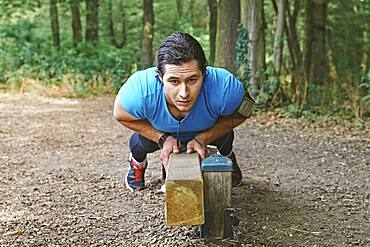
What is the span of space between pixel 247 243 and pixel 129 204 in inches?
47.7

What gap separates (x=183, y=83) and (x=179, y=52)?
0.18 meters

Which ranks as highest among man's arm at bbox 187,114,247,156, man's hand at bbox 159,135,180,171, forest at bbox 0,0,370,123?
man's arm at bbox 187,114,247,156

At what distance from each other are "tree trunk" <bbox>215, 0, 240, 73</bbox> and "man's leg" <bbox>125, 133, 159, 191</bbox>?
528cm

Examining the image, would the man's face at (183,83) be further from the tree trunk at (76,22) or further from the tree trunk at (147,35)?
the tree trunk at (76,22)

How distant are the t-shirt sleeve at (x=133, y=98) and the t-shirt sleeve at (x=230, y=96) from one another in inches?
20.5

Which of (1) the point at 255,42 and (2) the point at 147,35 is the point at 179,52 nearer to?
(1) the point at 255,42

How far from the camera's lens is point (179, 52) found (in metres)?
3.41

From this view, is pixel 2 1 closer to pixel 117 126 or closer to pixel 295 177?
pixel 117 126

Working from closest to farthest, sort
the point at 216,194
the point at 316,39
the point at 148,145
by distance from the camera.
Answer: the point at 216,194 < the point at 148,145 < the point at 316,39

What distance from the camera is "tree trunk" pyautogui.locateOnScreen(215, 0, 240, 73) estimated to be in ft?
31.0

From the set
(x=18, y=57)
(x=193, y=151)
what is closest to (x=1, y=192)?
(x=193, y=151)

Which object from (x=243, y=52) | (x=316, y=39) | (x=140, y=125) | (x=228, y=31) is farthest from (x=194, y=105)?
(x=316, y=39)

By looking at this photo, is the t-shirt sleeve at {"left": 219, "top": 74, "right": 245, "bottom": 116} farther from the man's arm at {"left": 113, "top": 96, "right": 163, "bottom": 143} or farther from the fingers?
the man's arm at {"left": 113, "top": 96, "right": 163, "bottom": 143}

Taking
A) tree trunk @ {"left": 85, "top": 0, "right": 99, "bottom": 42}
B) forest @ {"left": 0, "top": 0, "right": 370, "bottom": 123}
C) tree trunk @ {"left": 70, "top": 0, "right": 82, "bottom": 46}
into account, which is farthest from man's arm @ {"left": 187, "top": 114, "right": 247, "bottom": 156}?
tree trunk @ {"left": 85, "top": 0, "right": 99, "bottom": 42}
